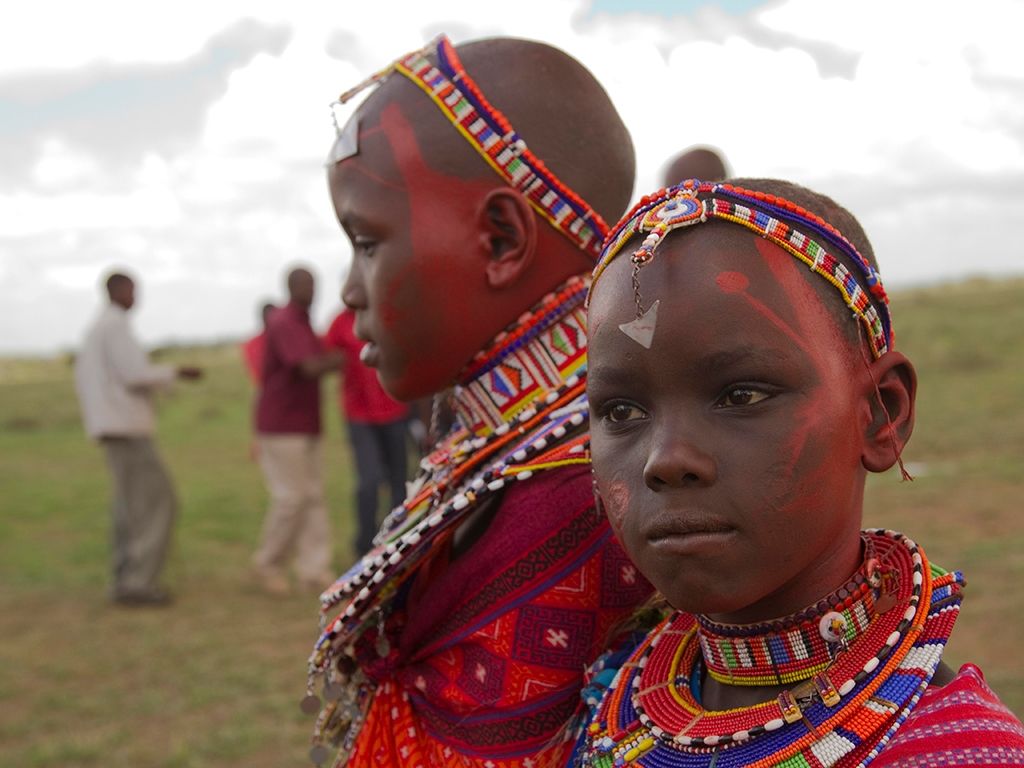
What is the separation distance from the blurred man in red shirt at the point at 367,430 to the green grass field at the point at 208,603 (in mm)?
756

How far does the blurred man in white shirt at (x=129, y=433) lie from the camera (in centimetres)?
770

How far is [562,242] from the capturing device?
2135 mm

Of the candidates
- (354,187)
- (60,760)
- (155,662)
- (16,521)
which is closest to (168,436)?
(16,521)

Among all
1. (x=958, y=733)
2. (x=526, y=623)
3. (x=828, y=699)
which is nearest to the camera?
(x=958, y=733)

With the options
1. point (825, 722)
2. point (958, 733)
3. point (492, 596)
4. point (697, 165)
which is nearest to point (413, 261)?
point (492, 596)

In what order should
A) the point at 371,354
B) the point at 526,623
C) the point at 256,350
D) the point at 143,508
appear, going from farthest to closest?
1. the point at 256,350
2. the point at 143,508
3. the point at 371,354
4. the point at 526,623

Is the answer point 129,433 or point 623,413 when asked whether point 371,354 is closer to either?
point 623,413

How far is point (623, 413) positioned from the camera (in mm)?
1544

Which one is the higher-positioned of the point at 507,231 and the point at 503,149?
the point at 503,149

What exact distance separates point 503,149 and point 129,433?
20.7ft

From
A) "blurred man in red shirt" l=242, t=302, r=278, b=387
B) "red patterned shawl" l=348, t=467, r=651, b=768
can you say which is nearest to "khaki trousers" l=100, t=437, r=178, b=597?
"blurred man in red shirt" l=242, t=302, r=278, b=387

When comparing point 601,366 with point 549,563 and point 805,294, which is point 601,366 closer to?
point 805,294

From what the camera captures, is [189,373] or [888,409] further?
[189,373]

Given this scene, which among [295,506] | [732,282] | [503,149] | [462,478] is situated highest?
[295,506]
